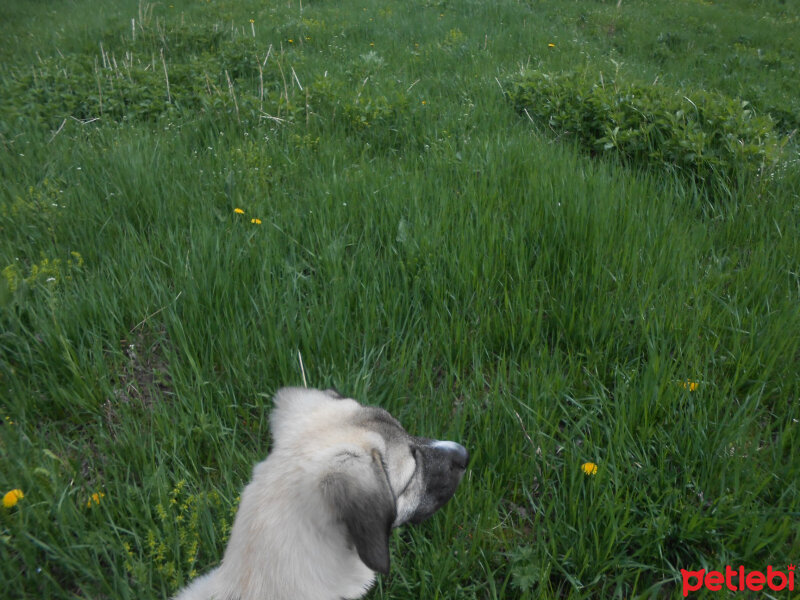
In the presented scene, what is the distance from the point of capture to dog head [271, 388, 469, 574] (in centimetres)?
148

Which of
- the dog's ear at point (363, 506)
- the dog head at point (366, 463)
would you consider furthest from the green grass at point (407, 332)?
the dog's ear at point (363, 506)

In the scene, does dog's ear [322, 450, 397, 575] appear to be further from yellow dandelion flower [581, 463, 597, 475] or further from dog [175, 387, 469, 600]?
yellow dandelion flower [581, 463, 597, 475]

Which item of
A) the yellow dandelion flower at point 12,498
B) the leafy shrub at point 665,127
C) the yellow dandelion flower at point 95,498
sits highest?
the leafy shrub at point 665,127

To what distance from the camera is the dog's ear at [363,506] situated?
1449mm

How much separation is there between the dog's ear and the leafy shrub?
3.41 metres

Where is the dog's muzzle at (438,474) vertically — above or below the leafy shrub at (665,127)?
below

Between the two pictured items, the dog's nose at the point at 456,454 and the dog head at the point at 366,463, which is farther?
the dog's nose at the point at 456,454

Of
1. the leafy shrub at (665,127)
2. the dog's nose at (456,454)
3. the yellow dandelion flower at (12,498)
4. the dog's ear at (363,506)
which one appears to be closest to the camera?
the dog's ear at (363,506)

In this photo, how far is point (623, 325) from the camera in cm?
→ 261

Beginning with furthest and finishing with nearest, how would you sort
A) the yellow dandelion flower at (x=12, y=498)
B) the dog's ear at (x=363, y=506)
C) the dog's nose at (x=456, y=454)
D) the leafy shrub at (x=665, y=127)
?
1. the leafy shrub at (x=665, y=127)
2. the dog's nose at (x=456, y=454)
3. the yellow dandelion flower at (x=12, y=498)
4. the dog's ear at (x=363, y=506)

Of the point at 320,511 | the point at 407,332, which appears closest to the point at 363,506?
the point at 320,511

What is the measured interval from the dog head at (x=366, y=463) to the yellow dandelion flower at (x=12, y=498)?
929 mm

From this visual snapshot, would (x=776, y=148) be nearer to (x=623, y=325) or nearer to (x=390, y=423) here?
(x=623, y=325)

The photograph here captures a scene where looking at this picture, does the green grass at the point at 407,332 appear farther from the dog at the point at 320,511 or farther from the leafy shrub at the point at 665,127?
the dog at the point at 320,511
